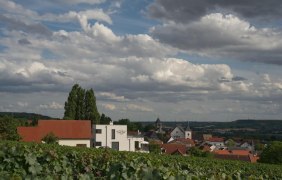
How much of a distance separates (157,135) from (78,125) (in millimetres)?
107074

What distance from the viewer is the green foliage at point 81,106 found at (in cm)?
8988

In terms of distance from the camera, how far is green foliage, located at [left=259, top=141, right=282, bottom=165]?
221 ft

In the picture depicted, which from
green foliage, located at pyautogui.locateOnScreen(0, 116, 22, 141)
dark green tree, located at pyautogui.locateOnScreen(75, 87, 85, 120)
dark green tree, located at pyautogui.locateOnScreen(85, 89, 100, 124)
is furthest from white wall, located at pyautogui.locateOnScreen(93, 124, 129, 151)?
green foliage, located at pyautogui.locateOnScreen(0, 116, 22, 141)

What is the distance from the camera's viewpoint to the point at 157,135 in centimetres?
17800

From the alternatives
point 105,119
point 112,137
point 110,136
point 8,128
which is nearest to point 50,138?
point 8,128

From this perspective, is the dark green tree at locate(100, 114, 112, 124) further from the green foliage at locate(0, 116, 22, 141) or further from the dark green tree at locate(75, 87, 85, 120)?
Answer: the green foliage at locate(0, 116, 22, 141)

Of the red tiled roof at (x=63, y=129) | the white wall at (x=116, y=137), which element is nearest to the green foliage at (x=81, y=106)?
the white wall at (x=116, y=137)

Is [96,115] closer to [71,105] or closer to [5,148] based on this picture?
[71,105]

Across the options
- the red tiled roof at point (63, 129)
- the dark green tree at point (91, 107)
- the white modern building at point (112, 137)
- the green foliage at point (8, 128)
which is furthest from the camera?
the dark green tree at point (91, 107)

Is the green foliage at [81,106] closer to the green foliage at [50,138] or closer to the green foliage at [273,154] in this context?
the green foliage at [50,138]

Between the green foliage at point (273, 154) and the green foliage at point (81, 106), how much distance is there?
34.1m

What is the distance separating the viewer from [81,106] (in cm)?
9031

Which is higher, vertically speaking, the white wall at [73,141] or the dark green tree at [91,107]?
the dark green tree at [91,107]

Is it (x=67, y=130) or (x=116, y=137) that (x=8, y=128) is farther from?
(x=116, y=137)
